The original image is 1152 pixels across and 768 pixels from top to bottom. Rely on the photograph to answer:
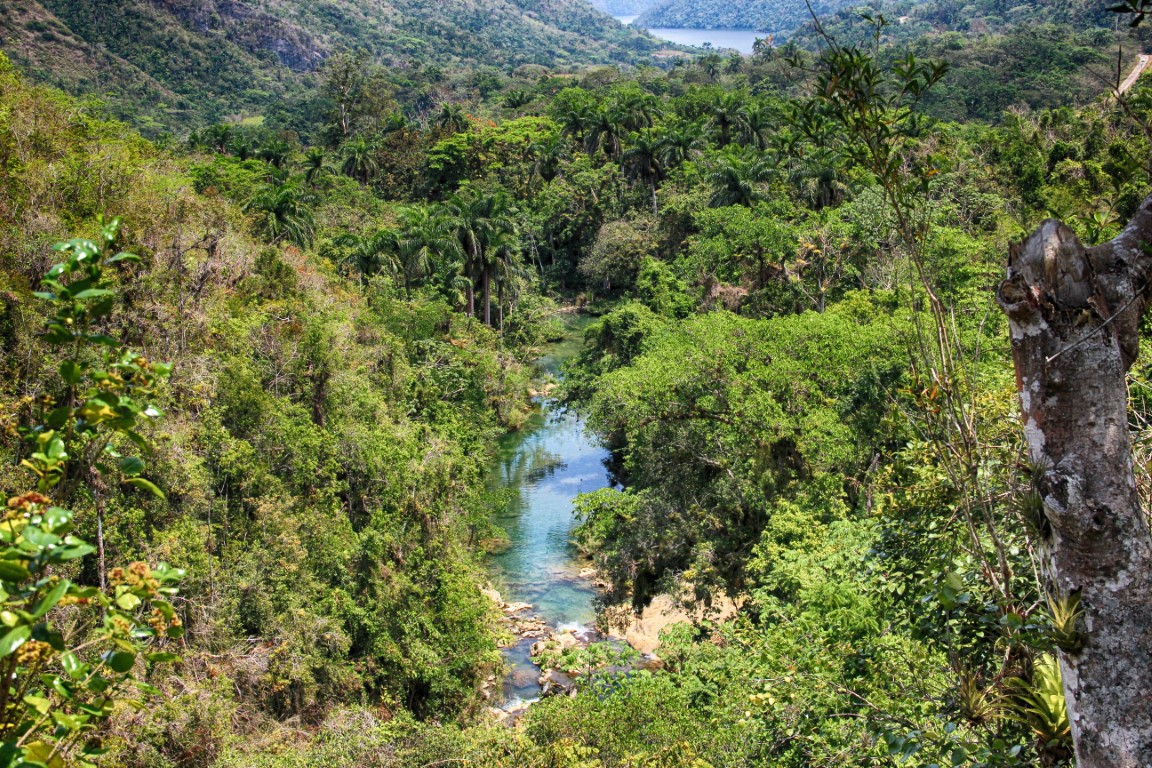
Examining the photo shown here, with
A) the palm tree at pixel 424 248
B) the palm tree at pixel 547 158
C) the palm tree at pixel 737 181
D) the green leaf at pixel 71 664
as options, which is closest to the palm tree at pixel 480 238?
Result: the palm tree at pixel 424 248

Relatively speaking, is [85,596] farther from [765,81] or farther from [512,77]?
[512,77]

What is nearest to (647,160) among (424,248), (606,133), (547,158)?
(606,133)

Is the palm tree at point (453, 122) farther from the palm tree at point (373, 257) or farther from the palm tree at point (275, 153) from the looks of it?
the palm tree at point (373, 257)

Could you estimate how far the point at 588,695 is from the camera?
40.2 ft

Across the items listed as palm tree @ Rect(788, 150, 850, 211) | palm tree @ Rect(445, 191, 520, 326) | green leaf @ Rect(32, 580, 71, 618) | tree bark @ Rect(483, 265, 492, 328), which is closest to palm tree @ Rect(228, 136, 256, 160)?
palm tree @ Rect(445, 191, 520, 326)

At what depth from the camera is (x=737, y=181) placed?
113 ft

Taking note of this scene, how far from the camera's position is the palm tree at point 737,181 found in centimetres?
3434

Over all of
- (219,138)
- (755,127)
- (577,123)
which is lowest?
(219,138)

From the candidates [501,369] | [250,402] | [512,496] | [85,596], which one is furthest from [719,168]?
[85,596]

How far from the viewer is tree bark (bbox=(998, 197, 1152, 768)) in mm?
3252

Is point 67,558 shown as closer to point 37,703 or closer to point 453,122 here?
point 37,703

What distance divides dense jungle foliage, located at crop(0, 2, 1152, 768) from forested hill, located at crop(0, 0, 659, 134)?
5992 centimetres

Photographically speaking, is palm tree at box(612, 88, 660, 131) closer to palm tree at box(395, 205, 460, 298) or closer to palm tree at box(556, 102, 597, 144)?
palm tree at box(556, 102, 597, 144)

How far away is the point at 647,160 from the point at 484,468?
94.1 feet
